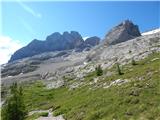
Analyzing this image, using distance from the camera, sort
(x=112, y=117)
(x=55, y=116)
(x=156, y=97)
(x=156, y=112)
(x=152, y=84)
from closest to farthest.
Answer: (x=156, y=112) < (x=112, y=117) < (x=156, y=97) < (x=152, y=84) < (x=55, y=116)

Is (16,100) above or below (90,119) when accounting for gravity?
above

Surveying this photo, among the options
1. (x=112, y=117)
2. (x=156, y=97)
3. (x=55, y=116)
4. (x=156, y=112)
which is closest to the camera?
(x=156, y=112)

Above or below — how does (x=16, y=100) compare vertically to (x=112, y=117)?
above

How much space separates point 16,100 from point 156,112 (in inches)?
788

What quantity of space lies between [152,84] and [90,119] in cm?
1301

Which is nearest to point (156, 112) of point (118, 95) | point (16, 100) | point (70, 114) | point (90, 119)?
point (90, 119)

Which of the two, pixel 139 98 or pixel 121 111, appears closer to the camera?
pixel 121 111

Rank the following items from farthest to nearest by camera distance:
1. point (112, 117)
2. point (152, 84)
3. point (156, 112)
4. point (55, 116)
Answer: point (55, 116) → point (152, 84) → point (112, 117) → point (156, 112)

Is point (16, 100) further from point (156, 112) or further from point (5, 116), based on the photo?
point (156, 112)

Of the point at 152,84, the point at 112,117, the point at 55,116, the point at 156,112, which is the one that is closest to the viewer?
the point at 156,112

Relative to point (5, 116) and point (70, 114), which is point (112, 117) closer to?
point (70, 114)

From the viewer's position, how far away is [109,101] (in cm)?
4797

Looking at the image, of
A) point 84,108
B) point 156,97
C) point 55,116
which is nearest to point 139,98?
point 156,97

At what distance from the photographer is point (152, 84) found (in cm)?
5044
